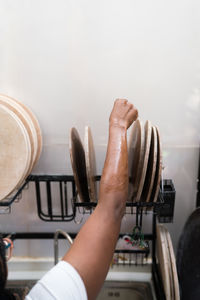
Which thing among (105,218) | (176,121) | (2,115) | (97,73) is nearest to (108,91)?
(97,73)

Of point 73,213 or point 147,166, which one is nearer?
point 147,166

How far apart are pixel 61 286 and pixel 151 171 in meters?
0.43

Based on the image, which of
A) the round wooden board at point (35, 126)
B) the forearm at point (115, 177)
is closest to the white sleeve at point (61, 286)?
the forearm at point (115, 177)

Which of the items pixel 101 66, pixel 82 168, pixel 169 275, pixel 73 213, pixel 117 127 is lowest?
pixel 169 275

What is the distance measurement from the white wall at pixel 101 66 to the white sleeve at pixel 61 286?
642 mm

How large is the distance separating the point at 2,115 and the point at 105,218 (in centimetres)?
51

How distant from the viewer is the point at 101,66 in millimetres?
946

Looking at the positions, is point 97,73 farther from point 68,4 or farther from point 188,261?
point 188,261

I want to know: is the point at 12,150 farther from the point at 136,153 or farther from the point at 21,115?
the point at 136,153

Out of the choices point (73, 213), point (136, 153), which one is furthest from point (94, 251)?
point (73, 213)

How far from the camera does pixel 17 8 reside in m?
0.90

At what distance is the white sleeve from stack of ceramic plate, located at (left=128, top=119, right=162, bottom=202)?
37 centimetres

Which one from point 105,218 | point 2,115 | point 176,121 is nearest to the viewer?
point 105,218

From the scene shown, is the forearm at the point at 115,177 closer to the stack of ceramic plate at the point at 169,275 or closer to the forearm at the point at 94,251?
the forearm at the point at 94,251
